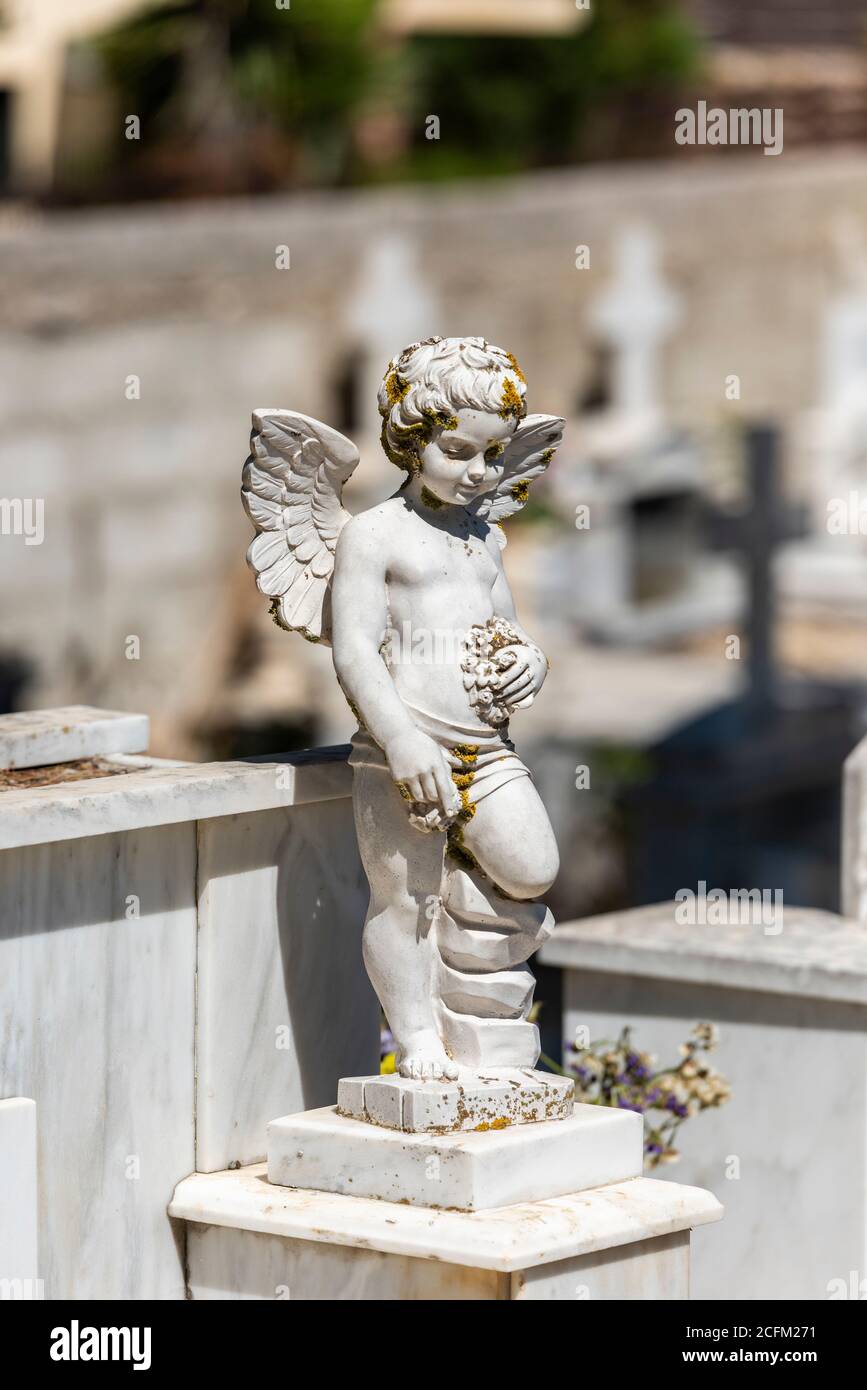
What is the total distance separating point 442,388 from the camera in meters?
3.37

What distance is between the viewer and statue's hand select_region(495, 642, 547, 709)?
339 centimetres

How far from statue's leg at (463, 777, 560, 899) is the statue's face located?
47cm

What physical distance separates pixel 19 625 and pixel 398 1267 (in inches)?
308

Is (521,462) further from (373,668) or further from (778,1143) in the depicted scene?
(778,1143)

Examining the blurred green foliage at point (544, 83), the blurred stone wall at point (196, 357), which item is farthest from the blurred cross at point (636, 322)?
the blurred green foliage at point (544, 83)

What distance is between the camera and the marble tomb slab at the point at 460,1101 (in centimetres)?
335

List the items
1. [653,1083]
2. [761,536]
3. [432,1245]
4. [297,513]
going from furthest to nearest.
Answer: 1. [761,536]
2. [653,1083]
3. [297,513]
4. [432,1245]

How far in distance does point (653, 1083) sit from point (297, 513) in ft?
4.75

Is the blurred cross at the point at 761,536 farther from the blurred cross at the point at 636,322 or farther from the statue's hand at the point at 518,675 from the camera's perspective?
the statue's hand at the point at 518,675

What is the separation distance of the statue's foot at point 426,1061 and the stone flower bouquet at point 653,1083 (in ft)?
3.08

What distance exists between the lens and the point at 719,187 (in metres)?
15.7

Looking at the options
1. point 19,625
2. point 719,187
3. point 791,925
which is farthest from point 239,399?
point 791,925

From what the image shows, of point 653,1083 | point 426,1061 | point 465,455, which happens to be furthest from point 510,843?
point 653,1083
